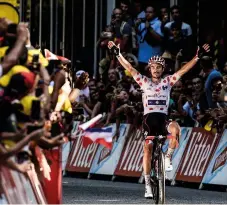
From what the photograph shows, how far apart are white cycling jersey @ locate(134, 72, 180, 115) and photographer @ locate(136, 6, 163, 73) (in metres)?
5.86

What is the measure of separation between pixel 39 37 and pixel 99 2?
3.64 m

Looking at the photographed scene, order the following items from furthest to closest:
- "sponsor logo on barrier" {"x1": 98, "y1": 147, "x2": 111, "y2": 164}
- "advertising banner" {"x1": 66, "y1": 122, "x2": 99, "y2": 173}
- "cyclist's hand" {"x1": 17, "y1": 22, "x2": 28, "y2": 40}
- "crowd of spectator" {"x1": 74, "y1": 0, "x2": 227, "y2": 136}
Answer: "advertising banner" {"x1": 66, "y1": 122, "x2": 99, "y2": 173}, "sponsor logo on barrier" {"x1": 98, "y1": 147, "x2": 111, "y2": 164}, "crowd of spectator" {"x1": 74, "y1": 0, "x2": 227, "y2": 136}, "cyclist's hand" {"x1": 17, "y1": 22, "x2": 28, "y2": 40}

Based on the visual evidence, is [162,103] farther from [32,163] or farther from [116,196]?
[32,163]

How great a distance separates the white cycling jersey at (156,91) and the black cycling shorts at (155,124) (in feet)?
0.36

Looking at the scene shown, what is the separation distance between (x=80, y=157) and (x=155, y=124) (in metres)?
7.82

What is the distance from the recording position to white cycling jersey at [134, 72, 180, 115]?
19.5 meters

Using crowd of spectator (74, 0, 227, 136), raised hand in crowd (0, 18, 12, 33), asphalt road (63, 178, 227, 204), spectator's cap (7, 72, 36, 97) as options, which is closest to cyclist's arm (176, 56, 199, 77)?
asphalt road (63, 178, 227, 204)

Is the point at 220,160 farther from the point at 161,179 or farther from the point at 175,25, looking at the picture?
the point at 161,179

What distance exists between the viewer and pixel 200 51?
19875mm

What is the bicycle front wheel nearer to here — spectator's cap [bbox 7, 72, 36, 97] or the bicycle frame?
the bicycle frame

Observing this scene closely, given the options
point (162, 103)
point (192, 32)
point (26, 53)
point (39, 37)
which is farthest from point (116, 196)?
point (39, 37)

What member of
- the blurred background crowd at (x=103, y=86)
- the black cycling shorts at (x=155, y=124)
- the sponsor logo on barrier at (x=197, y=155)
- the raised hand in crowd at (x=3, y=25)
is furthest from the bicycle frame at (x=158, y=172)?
the raised hand in crowd at (x=3, y=25)

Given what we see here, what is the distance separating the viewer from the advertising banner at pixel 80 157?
2680 cm

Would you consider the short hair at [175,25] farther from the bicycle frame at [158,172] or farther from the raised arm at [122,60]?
the bicycle frame at [158,172]
